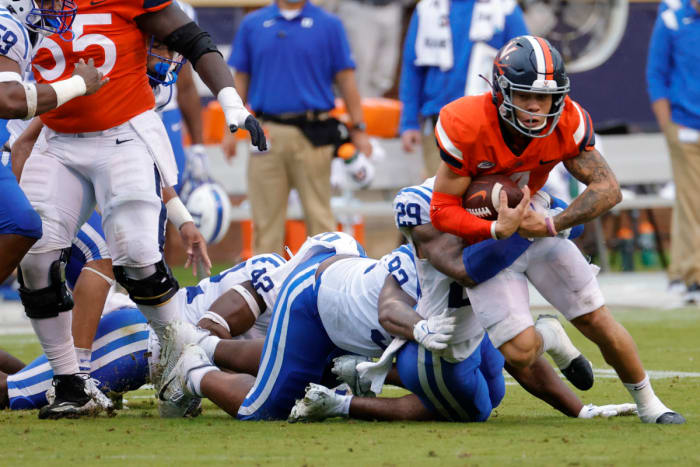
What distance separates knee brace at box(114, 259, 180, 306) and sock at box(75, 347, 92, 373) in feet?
1.36

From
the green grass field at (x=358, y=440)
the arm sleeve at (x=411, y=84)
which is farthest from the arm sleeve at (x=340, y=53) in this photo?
the green grass field at (x=358, y=440)

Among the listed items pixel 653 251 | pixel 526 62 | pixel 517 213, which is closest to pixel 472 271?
pixel 517 213

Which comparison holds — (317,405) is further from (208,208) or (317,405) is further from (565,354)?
(208,208)

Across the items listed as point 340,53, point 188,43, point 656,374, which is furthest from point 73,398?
point 340,53

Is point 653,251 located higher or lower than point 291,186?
lower

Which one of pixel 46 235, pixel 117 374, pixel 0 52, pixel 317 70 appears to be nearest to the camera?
pixel 0 52

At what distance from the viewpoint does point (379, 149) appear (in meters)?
12.0

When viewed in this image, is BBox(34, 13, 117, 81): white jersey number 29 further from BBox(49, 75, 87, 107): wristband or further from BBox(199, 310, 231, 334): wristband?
BBox(199, 310, 231, 334): wristband

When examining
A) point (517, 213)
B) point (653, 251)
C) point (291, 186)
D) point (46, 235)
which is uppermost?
point (517, 213)

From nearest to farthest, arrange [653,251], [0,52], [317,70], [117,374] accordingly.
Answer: [0,52]
[117,374]
[317,70]
[653,251]

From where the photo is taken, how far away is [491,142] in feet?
15.6

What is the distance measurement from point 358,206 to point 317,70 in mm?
2737

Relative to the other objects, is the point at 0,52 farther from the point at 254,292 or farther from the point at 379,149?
the point at 379,149

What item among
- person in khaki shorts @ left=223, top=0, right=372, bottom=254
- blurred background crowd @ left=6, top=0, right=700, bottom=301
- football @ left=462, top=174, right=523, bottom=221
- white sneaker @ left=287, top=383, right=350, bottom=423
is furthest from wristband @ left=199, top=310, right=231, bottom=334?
person in khaki shorts @ left=223, top=0, right=372, bottom=254
